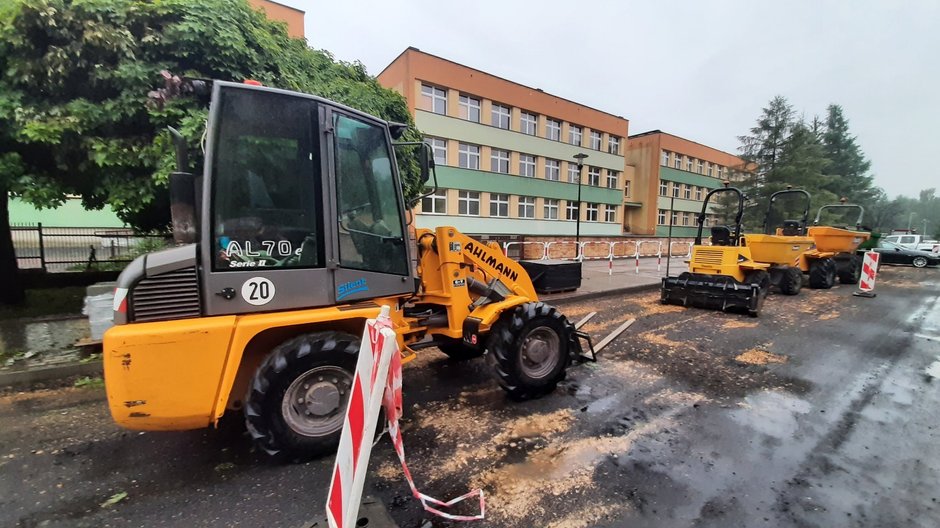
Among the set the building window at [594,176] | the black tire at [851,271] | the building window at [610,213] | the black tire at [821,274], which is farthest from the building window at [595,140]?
the black tire at [821,274]

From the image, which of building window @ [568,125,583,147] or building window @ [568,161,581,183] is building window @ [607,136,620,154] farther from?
building window @ [568,161,581,183]

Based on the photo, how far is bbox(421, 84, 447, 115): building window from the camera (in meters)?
23.1

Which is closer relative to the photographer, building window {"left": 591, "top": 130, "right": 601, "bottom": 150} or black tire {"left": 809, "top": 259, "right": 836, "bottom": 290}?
black tire {"left": 809, "top": 259, "right": 836, "bottom": 290}

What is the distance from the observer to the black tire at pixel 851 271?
13.7m

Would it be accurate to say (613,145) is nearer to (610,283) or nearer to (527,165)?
(527,165)

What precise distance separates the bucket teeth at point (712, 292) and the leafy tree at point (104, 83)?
9294 mm

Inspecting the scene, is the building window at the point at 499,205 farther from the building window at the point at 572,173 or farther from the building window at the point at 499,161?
the building window at the point at 572,173

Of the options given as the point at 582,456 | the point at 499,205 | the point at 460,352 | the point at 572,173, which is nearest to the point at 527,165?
the point at 499,205

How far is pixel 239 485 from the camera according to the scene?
2.83 metres

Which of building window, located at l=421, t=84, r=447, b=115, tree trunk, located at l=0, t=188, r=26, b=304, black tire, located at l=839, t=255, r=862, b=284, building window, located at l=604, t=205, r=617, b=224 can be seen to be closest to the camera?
tree trunk, located at l=0, t=188, r=26, b=304

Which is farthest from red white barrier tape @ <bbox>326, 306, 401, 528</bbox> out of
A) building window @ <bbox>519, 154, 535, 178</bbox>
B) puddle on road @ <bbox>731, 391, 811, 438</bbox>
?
building window @ <bbox>519, 154, 535, 178</bbox>

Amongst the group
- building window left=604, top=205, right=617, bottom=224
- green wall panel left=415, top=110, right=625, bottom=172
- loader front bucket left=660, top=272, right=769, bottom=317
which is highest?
green wall panel left=415, top=110, right=625, bottom=172

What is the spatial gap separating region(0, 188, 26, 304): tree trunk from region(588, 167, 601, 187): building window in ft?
105

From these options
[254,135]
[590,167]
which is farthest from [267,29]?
[590,167]
